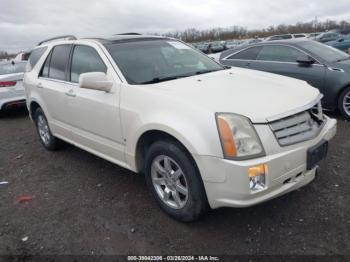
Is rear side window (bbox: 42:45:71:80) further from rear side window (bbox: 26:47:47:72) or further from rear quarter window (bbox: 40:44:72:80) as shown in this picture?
rear side window (bbox: 26:47:47:72)

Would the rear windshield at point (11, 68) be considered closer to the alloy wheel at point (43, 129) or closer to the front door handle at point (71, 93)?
the alloy wheel at point (43, 129)

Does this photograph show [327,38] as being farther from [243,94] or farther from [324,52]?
[243,94]

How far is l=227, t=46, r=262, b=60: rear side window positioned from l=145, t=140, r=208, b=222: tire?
480cm

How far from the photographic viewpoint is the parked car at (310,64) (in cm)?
593

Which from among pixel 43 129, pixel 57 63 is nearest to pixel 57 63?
pixel 57 63

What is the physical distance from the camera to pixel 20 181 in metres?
4.61

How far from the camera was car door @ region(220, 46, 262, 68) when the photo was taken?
728cm

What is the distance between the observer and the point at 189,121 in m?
2.79

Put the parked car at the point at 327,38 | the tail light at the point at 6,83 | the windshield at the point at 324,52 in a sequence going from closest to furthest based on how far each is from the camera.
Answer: the windshield at the point at 324,52 → the tail light at the point at 6,83 → the parked car at the point at 327,38

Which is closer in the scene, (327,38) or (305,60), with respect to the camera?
(305,60)

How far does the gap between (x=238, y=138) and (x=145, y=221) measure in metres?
1.34

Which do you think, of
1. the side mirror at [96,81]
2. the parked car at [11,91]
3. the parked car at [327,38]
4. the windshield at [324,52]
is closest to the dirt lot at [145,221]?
the side mirror at [96,81]

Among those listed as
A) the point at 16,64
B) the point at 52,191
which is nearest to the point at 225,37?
the point at 16,64

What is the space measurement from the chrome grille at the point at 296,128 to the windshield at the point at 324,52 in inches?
144
